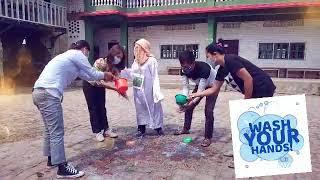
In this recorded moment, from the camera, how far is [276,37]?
15.9m

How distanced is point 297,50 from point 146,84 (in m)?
13.2

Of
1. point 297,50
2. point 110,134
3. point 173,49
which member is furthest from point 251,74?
point 173,49

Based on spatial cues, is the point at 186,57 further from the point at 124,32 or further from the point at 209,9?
the point at 124,32

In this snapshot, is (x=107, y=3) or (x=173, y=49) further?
(x=173, y=49)

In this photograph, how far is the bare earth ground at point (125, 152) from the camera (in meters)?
3.78

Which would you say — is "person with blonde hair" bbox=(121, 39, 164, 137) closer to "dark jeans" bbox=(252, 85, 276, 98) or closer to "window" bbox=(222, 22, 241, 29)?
"dark jeans" bbox=(252, 85, 276, 98)

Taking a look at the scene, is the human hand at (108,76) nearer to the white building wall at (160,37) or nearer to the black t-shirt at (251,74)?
the black t-shirt at (251,74)

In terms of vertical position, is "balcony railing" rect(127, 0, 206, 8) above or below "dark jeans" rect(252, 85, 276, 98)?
above

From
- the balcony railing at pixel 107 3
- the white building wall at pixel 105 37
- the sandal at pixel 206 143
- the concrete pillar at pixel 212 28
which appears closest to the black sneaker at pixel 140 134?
the sandal at pixel 206 143

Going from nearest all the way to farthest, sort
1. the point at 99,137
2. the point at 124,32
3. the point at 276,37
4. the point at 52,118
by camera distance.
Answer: the point at 52,118 → the point at 99,137 → the point at 276,37 → the point at 124,32

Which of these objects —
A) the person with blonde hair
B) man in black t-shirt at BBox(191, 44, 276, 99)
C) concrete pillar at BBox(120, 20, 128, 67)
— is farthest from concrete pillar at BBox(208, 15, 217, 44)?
man in black t-shirt at BBox(191, 44, 276, 99)

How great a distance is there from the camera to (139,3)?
17.3m

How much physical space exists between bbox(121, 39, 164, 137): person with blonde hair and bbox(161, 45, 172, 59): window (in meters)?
13.0

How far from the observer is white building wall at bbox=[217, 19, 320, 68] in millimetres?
15297
